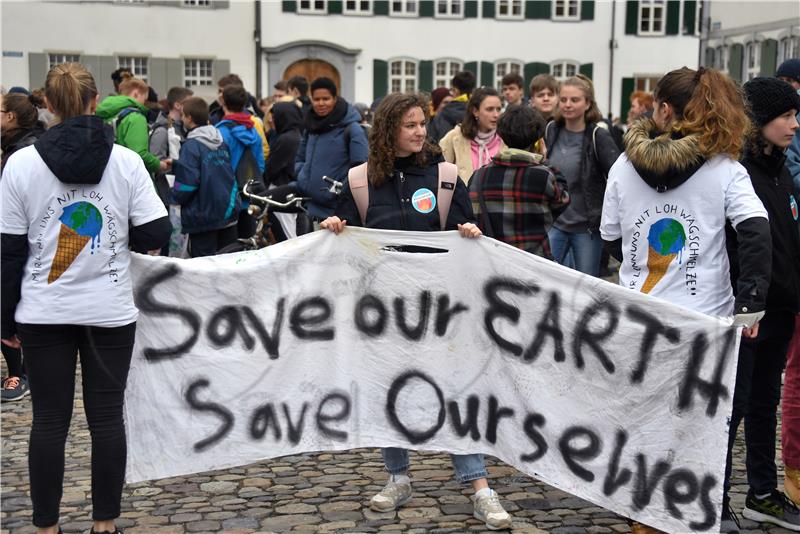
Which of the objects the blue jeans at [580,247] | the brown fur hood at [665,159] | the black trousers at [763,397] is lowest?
the black trousers at [763,397]

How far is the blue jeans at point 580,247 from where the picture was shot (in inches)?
299

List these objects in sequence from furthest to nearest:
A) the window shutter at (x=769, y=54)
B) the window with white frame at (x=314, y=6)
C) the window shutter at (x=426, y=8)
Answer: the window shutter at (x=426, y=8) < the window with white frame at (x=314, y=6) < the window shutter at (x=769, y=54)

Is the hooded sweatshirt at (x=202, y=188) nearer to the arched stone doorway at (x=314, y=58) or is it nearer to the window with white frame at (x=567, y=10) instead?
the arched stone doorway at (x=314, y=58)

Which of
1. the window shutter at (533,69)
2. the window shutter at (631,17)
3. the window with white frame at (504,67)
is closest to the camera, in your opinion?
the window with white frame at (504,67)

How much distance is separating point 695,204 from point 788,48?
815 inches

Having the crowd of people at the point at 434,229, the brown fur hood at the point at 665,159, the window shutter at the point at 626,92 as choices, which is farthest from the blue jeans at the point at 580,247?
the window shutter at the point at 626,92

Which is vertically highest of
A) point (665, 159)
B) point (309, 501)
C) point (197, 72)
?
point (197, 72)

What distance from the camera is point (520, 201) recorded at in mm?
6094

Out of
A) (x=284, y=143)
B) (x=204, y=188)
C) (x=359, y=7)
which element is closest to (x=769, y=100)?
(x=204, y=188)

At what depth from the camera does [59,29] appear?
37031mm

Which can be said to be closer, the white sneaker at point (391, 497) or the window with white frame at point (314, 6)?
the white sneaker at point (391, 497)

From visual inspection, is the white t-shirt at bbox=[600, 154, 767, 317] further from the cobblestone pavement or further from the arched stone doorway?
the arched stone doorway

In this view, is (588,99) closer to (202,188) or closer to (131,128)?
(202,188)

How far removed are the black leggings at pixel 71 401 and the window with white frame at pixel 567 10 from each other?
3994 centimetres
